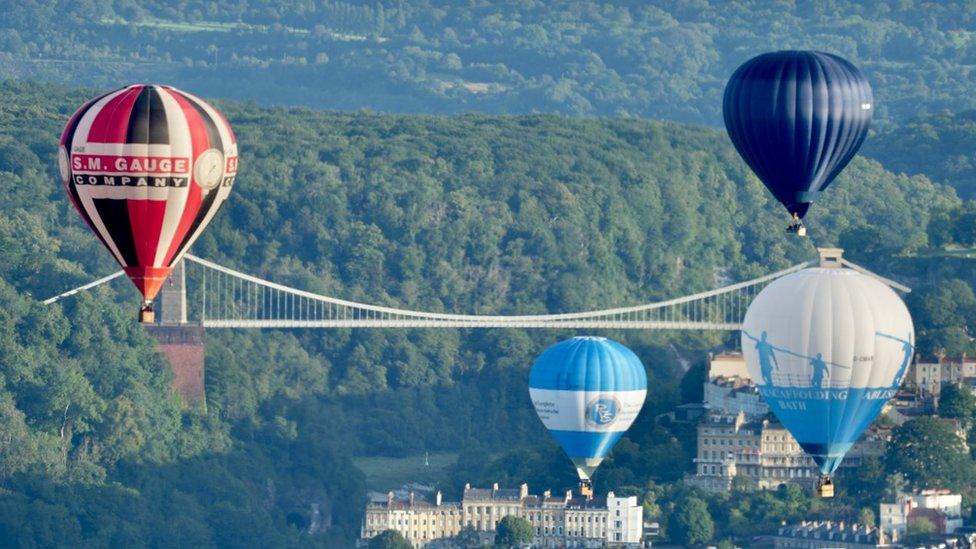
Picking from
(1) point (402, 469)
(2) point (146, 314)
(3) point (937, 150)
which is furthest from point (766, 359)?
(3) point (937, 150)

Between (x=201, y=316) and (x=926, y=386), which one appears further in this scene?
(x=201, y=316)

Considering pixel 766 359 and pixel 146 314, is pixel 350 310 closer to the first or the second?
pixel 766 359

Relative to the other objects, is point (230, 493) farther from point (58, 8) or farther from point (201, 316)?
point (58, 8)

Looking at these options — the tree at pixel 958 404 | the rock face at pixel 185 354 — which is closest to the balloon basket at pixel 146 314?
the tree at pixel 958 404

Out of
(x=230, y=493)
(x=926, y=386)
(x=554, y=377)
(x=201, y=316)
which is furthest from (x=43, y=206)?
(x=554, y=377)

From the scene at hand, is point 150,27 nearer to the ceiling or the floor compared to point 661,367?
nearer to the ceiling

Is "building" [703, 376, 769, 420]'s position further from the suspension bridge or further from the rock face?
the rock face

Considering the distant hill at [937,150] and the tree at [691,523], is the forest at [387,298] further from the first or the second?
the distant hill at [937,150]
